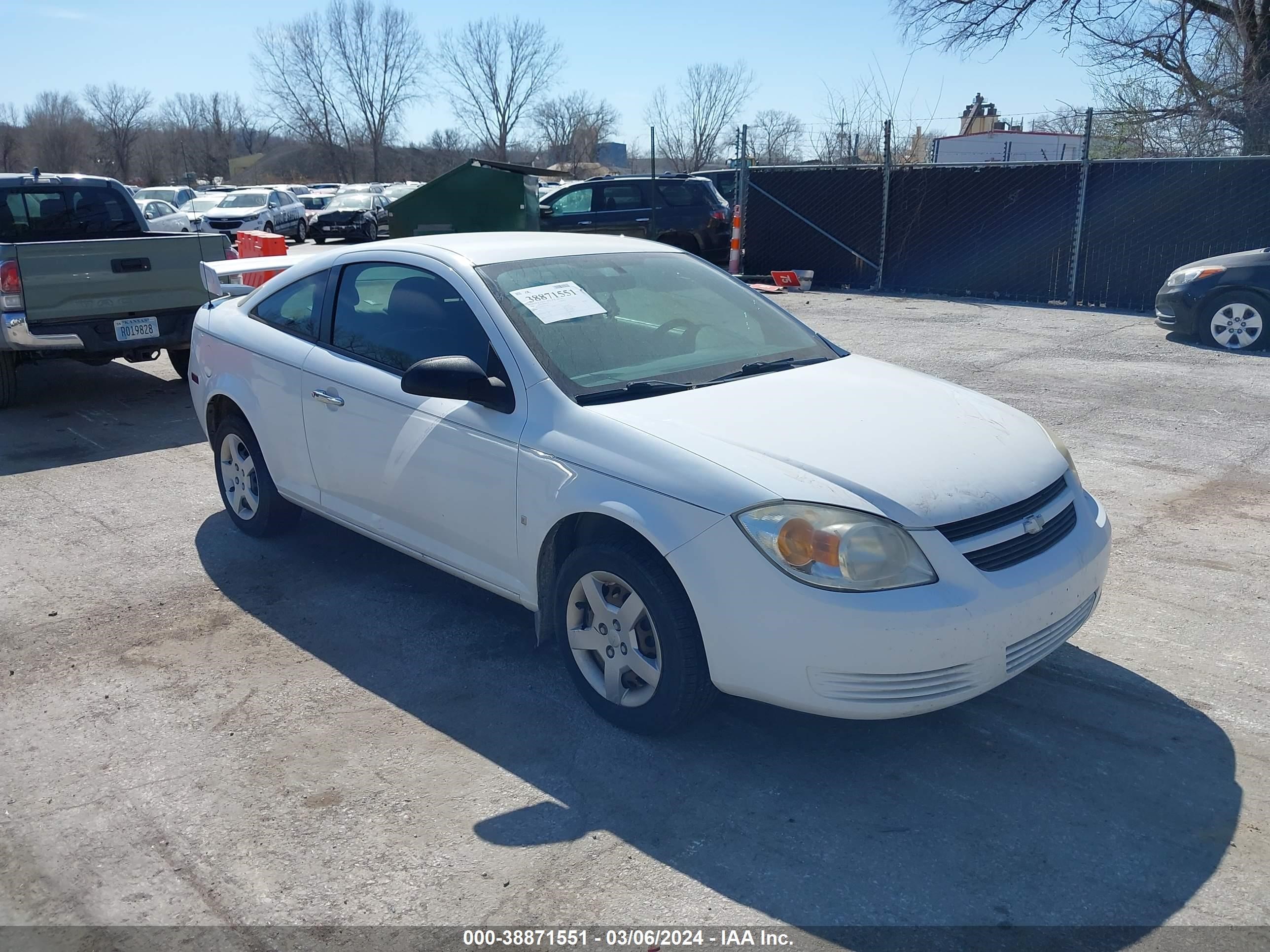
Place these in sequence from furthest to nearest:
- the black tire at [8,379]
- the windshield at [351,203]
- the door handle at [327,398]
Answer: the windshield at [351,203] < the black tire at [8,379] < the door handle at [327,398]

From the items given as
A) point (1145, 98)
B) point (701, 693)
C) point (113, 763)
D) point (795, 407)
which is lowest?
point (113, 763)

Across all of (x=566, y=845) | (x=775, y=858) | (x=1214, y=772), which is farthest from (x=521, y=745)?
(x=1214, y=772)

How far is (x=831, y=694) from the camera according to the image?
3197mm

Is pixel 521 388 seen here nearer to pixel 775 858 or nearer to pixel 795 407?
pixel 795 407

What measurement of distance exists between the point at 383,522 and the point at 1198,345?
9.62 m

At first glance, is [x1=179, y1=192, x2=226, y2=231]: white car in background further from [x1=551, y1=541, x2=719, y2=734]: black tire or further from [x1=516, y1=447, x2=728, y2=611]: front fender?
[x1=551, y1=541, x2=719, y2=734]: black tire

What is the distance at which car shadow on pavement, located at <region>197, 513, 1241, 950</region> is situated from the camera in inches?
113

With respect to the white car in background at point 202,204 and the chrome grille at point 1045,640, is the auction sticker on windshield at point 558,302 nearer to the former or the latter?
the chrome grille at point 1045,640

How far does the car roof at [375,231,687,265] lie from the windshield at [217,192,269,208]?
2635cm

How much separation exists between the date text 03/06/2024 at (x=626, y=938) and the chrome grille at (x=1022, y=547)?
1274mm

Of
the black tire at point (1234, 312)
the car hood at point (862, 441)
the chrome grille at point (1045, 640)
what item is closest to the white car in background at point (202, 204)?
the black tire at point (1234, 312)

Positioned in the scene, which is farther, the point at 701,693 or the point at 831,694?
the point at 701,693

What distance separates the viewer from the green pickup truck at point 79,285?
26.6 ft

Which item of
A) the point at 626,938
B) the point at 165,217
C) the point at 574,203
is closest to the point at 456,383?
the point at 626,938
